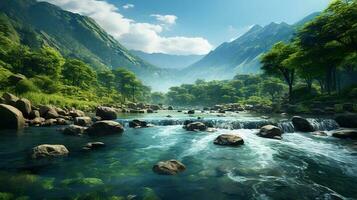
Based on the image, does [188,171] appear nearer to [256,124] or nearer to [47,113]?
[256,124]

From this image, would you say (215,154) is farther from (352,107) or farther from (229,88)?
(229,88)

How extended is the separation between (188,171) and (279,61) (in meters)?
51.4

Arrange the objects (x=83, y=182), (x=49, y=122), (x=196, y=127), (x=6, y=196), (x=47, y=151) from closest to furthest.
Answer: (x=6, y=196), (x=83, y=182), (x=47, y=151), (x=196, y=127), (x=49, y=122)

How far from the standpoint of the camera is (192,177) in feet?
42.5

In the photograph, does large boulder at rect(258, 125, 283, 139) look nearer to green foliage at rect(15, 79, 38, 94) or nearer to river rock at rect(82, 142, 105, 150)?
river rock at rect(82, 142, 105, 150)

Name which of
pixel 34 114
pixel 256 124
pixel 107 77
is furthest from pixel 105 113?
pixel 107 77

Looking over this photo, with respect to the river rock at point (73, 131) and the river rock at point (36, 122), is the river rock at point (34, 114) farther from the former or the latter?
the river rock at point (73, 131)

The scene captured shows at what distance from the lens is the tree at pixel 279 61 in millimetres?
58438

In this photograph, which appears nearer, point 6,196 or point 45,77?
point 6,196

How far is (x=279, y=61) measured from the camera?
59031mm

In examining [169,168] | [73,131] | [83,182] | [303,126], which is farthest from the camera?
[303,126]

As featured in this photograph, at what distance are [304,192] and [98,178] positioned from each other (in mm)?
8952

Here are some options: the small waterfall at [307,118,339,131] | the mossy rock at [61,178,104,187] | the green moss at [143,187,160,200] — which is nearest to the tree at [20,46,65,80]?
the small waterfall at [307,118,339,131]

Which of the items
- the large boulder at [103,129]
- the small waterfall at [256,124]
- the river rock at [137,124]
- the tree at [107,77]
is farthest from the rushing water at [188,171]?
the tree at [107,77]
